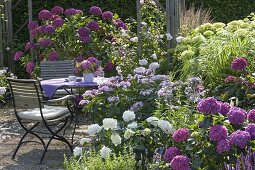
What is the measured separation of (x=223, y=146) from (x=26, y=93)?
2701mm

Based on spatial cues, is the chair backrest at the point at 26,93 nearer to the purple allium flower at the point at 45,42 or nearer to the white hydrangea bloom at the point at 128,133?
the white hydrangea bloom at the point at 128,133

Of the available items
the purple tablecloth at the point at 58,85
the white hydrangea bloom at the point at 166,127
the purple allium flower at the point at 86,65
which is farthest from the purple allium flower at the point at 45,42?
the white hydrangea bloom at the point at 166,127

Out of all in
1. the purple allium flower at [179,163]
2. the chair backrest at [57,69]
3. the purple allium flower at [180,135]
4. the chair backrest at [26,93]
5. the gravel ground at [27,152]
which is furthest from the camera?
the chair backrest at [57,69]

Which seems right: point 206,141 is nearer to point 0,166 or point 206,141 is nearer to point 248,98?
point 248,98

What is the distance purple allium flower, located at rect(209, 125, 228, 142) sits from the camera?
11.0ft

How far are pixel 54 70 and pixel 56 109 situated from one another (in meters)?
2.10

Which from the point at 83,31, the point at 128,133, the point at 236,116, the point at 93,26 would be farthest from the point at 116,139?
the point at 93,26

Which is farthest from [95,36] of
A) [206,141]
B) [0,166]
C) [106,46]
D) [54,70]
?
[206,141]

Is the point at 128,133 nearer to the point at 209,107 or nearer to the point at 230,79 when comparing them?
the point at 209,107

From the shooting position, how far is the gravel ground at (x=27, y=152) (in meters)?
5.20

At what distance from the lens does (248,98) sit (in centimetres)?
443

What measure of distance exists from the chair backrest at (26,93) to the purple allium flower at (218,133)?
2.39 metres

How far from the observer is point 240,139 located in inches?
131

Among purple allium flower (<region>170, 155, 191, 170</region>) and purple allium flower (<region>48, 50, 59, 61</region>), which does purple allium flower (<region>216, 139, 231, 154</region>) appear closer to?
purple allium flower (<region>170, 155, 191, 170</region>)
